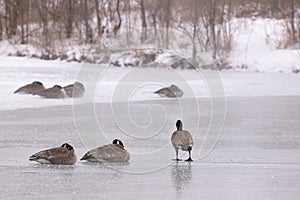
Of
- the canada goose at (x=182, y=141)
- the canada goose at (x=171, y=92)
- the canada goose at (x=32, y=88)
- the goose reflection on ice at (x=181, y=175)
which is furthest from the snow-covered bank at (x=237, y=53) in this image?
the goose reflection on ice at (x=181, y=175)

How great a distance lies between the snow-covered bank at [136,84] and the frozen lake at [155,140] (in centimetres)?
3

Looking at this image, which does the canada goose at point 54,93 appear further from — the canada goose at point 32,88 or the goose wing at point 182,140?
the goose wing at point 182,140

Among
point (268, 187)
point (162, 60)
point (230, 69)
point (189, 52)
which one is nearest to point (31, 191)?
point (268, 187)

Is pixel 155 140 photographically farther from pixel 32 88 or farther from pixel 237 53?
pixel 237 53

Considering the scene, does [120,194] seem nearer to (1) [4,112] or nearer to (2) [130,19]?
(1) [4,112]

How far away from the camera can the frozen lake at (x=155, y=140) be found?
566cm

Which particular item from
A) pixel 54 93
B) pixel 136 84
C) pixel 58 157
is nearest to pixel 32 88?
pixel 54 93

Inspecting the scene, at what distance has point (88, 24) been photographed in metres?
30.7

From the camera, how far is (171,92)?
13.0 m

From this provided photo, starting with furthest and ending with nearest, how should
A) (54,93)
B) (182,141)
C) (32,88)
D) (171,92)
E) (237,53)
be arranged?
(237,53) < (32,88) < (171,92) < (54,93) < (182,141)

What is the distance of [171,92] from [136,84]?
1403mm

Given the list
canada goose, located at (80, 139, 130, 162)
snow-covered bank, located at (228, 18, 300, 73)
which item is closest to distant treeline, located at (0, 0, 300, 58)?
snow-covered bank, located at (228, 18, 300, 73)

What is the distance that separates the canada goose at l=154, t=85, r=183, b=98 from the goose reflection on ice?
618 centimetres

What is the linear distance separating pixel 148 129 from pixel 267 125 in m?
1.61
